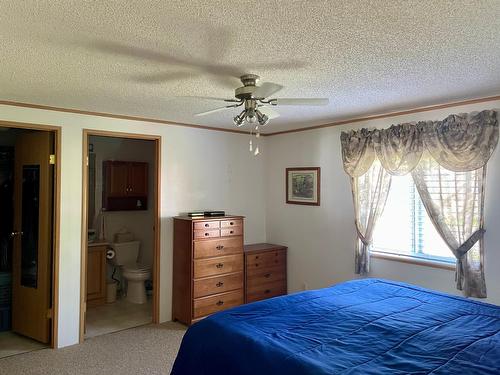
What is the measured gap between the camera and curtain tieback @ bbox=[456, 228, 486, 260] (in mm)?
3221

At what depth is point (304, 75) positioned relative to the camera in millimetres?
2619

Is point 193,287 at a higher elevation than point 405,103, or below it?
below

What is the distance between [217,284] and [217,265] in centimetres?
21

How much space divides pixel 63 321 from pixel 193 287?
129 centimetres

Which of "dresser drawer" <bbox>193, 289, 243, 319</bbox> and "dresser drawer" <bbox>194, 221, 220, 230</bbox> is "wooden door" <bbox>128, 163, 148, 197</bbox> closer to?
"dresser drawer" <bbox>194, 221, 220, 230</bbox>

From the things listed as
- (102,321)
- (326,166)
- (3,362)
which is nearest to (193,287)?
(102,321)

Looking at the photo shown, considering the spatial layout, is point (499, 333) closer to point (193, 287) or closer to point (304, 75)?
point (304, 75)

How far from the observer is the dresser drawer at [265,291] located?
467 cm

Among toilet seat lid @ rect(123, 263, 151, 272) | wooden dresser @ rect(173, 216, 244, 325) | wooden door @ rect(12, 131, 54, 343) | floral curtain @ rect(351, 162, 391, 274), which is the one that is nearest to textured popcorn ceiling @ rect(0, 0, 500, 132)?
wooden door @ rect(12, 131, 54, 343)

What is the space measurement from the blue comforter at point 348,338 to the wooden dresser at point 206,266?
1693 millimetres

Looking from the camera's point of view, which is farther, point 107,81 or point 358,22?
point 107,81

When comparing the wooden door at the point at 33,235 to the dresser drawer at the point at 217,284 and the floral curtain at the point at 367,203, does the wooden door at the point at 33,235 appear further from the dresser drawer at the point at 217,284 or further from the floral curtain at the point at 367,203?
the floral curtain at the point at 367,203

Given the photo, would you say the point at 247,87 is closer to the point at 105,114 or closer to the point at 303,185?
the point at 105,114

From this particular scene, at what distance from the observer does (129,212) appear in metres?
5.71
